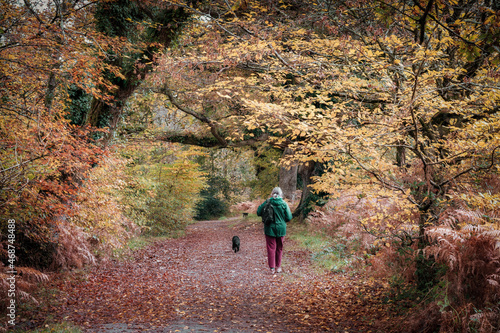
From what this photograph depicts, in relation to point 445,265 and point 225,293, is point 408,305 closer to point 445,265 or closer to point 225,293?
point 445,265

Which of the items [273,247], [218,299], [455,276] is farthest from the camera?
[273,247]

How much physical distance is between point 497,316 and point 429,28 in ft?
12.8

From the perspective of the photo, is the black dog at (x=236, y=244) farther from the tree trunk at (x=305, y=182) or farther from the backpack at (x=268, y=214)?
the tree trunk at (x=305, y=182)

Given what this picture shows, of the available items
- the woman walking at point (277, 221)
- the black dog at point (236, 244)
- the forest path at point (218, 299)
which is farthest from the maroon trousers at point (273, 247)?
the black dog at point (236, 244)

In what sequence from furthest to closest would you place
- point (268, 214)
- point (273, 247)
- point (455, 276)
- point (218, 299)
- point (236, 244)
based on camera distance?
point (236, 244) < point (273, 247) < point (268, 214) < point (218, 299) < point (455, 276)

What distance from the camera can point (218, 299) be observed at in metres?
5.77

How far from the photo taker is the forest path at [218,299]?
4.44m

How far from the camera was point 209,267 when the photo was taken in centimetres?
877

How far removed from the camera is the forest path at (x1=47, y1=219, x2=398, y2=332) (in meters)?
4.44

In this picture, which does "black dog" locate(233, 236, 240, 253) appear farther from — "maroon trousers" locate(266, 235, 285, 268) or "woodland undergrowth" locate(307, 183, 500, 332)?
"woodland undergrowth" locate(307, 183, 500, 332)

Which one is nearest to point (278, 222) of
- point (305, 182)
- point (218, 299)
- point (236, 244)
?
point (218, 299)

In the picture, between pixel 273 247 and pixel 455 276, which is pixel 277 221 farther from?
pixel 455 276

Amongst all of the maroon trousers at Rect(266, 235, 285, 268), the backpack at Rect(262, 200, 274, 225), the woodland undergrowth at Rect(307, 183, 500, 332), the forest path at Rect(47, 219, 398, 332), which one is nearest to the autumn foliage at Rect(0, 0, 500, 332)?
the woodland undergrowth at Rect(307, 183, 500, 332)

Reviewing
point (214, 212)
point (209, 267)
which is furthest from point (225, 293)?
point (214, 212)
